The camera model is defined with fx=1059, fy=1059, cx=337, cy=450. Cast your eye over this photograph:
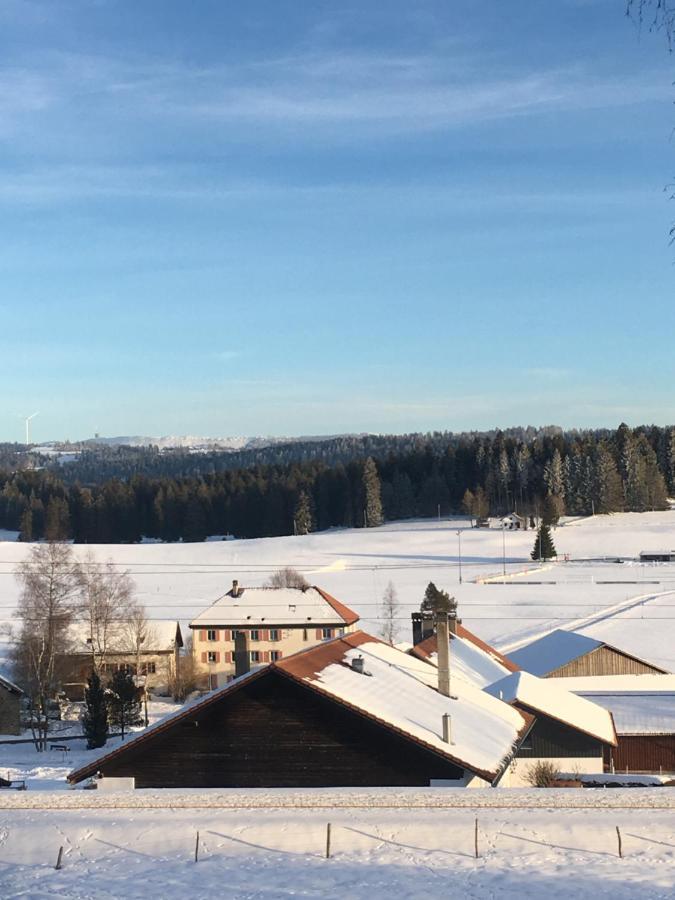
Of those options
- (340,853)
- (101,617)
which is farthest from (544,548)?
(340,853)

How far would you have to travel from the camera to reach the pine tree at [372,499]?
142m

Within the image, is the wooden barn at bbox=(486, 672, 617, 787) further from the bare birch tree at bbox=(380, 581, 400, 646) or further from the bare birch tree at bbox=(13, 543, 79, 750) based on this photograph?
the bare birch tree at bbox=(380, 581, 400, 646)

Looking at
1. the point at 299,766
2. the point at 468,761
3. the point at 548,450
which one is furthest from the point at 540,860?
the point at 548,450

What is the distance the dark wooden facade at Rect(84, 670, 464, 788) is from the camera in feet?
66.6

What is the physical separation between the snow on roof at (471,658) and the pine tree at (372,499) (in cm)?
9688

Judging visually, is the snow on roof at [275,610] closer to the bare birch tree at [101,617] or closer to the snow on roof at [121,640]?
the snow on roof at [121,640]

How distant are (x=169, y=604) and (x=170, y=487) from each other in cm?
7508

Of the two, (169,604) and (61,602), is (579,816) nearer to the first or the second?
(61,602)

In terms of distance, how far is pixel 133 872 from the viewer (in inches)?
587

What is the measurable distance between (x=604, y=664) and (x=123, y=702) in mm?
19540

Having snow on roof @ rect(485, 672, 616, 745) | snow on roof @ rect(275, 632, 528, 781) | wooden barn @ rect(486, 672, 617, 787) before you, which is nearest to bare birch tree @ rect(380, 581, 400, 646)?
snow on roof @ rect(485, 672, 616, 745)

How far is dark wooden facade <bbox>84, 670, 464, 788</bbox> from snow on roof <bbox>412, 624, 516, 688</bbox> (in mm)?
13964

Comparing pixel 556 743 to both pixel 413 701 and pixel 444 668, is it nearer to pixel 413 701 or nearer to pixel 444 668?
pixel 444 668

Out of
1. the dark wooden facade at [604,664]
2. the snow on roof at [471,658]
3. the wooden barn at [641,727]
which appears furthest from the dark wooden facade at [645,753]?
the dark wooden facade at [604,664]
